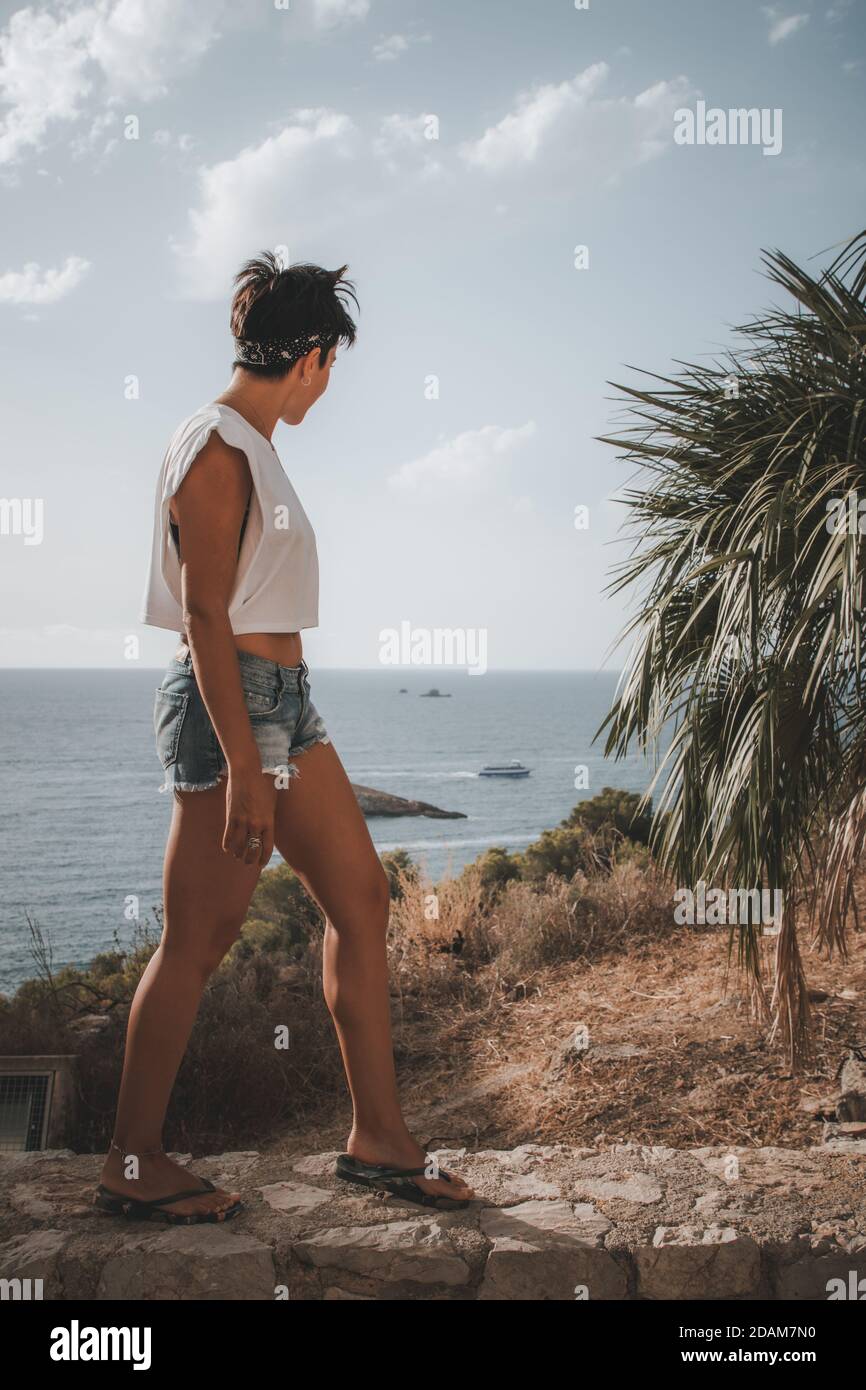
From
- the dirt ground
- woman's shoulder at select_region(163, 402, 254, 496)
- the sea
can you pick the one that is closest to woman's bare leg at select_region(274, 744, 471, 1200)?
woman's shoulder at select_region(163, 402, 254, 496)

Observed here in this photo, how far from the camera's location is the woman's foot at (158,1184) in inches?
80.1

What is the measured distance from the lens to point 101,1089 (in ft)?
12.4

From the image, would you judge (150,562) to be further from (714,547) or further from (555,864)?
(555,864)

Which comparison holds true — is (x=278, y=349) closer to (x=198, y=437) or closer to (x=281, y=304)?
(x=281, y=304)

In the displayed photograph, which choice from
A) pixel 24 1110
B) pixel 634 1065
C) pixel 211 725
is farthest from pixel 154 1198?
pixel 634 1065

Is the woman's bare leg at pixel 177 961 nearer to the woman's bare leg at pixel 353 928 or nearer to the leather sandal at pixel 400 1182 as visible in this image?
the woman's bare leg at pixel 353 928

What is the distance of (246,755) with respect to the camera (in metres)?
1.88

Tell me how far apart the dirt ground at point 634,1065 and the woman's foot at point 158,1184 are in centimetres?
137

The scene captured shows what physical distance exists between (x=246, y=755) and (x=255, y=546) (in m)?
0.40

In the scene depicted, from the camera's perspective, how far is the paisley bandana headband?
2.10 meters

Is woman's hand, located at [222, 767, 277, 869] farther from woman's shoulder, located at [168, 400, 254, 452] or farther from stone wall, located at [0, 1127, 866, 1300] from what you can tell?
stone wall, located at [0, 1127, 866, 1300]

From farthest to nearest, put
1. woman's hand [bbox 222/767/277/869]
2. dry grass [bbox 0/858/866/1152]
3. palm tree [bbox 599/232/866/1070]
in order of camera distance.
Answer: dry grass [bbox 0/858/866/1152], palm tree [bbox 599/232/866/1070], woman's hand [bbox 222/767/277/869]

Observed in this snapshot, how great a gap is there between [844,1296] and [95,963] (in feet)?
17.7

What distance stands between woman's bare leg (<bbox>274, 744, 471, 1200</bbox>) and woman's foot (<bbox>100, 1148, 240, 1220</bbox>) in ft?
1.06
